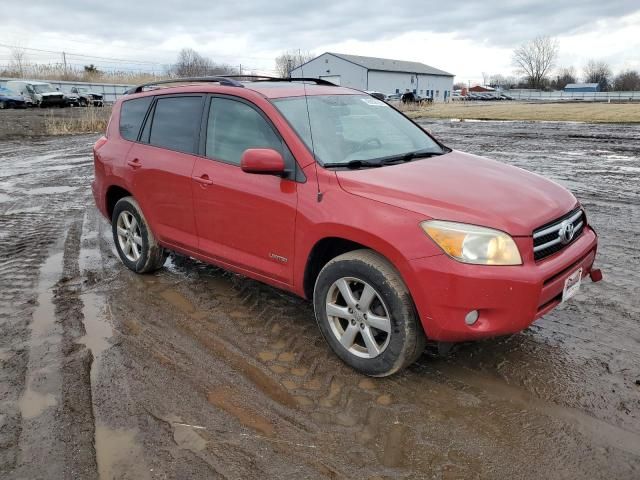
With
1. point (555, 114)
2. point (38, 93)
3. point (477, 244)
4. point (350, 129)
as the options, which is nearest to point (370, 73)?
point (555, 114)

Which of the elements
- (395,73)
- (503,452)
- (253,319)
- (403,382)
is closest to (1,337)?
(253,319)

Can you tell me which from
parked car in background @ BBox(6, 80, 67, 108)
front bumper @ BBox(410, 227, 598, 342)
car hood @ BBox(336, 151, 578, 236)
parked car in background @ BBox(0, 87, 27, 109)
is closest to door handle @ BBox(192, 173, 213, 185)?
car hood @ BBox(336, 151, 578, 236)

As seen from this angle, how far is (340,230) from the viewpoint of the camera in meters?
3.23

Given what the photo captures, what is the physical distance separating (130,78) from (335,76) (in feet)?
98.8

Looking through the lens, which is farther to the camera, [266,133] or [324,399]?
[266,133]

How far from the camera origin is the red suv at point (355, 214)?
2.89m

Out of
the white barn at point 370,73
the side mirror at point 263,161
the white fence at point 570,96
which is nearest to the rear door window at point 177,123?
the side mirror at point 263,161

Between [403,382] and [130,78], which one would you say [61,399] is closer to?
[403,382]

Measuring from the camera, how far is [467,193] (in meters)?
3.16

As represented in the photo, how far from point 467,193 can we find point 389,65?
8613cm

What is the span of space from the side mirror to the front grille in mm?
1651

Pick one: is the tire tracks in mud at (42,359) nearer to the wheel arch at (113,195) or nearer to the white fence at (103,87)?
the wheel arch at (113,195)

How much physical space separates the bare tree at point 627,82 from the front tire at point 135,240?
341 ft

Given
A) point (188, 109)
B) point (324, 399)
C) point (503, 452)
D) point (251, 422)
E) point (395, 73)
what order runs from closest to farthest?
point (503, 452) < point (251, 422) < point (324, 399) < point (188, 109) < point (395, 73)
